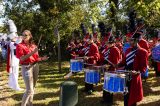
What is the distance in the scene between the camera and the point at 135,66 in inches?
366

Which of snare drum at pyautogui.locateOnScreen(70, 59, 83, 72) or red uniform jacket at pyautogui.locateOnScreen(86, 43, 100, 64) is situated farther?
snare drum at pyautogui.locateOnScreen(70, 59, 83, 72)

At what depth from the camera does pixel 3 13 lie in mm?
28156

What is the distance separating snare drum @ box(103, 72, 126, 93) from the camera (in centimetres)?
940

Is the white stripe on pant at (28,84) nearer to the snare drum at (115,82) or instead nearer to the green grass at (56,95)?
the green grass at (56,95)

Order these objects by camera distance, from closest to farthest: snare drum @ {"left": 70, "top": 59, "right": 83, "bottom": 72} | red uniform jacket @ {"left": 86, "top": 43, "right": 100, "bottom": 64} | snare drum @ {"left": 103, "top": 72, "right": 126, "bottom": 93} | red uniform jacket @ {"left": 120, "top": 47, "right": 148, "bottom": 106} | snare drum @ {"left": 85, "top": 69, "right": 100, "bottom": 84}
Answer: red uniform jacket @ {"left": 120, "top": 47, "right": 148, "bottom": 106} → snare drum @ {"left": 103, "top": 72, "right": 126, "bottom": 93} → snare drum @ {"left": 85, "top": 69, "right": 100, "bottom": 84} → red uniform jacket @ {"left": 86, "top": 43, "right": 100, "bottom": 64} → snare drum @ {"left": 70, "top": 59, "right": 83, "bottom": 72}

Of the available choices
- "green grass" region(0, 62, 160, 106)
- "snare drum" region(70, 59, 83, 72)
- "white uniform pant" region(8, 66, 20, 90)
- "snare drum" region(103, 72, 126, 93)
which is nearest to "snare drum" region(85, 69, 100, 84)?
"green grass" region(0, 62, 160, 106)

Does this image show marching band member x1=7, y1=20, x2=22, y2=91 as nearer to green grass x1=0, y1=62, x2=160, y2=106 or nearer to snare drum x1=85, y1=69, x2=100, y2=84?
green grass x1=0, y1=62, x2=160, y2=106

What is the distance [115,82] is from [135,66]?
2.13 feet

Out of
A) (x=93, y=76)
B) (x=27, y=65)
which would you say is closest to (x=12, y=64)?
(x=93, y=76)

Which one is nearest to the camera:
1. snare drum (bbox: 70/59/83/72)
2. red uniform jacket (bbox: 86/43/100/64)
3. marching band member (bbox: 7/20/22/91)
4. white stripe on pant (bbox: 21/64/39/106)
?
white stripe on pant (bbox: 21/64/39/106)

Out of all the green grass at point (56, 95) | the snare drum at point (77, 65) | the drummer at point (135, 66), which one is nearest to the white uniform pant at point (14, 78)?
the green grass at point (56, 95)

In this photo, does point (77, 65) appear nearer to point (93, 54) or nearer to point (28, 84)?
point (93, 54)

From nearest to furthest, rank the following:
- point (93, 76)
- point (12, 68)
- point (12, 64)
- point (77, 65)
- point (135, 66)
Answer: point (135, 66) < point (93, 76) < point (12, 64) < point (12, 68) < point (77, 65)

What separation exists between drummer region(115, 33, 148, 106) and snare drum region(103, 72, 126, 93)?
181 millimetres
